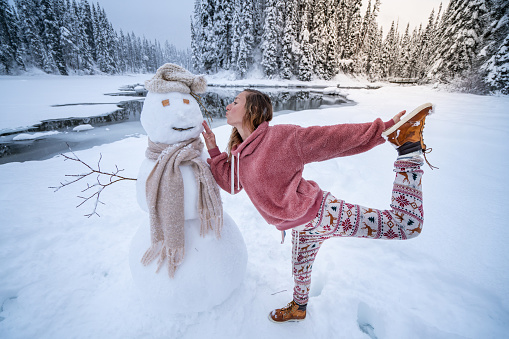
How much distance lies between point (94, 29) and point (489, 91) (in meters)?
47.9

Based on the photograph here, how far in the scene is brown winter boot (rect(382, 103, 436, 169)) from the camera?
44.2 inches

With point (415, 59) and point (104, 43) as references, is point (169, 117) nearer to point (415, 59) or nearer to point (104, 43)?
point (104, 43)

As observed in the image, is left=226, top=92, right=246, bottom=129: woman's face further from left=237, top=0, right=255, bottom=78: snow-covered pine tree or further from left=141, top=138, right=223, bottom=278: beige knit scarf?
left=237, top=0, right=255, bottom=78: snow-covered pine tree

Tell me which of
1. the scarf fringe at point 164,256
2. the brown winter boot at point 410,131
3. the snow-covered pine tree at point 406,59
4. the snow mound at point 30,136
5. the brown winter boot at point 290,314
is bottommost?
the brown winter boot at point 290,314

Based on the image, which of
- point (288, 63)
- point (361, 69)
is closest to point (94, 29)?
point (288, 63)

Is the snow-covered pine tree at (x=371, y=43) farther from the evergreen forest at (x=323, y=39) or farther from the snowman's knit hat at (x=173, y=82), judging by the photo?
the snowman's knit hat at (x=173, y=82)

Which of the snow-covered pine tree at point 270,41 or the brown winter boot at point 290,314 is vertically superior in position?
the snow-covered pine tree at point 270,41

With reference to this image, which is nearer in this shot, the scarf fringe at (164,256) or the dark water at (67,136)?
the scarf fringe at (164,256)

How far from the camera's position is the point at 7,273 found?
1793 millimetres

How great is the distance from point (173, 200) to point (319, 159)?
93 centimetres

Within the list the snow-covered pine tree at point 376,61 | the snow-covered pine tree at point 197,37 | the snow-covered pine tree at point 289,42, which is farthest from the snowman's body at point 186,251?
the snow-covered pine tree at point 376,61

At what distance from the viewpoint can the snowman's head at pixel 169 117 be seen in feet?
4.34

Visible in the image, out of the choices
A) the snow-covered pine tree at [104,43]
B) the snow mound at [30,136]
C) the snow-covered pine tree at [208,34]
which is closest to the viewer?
the snow mound at [30,136]

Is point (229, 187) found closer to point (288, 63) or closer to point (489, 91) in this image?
point (489, 91)
